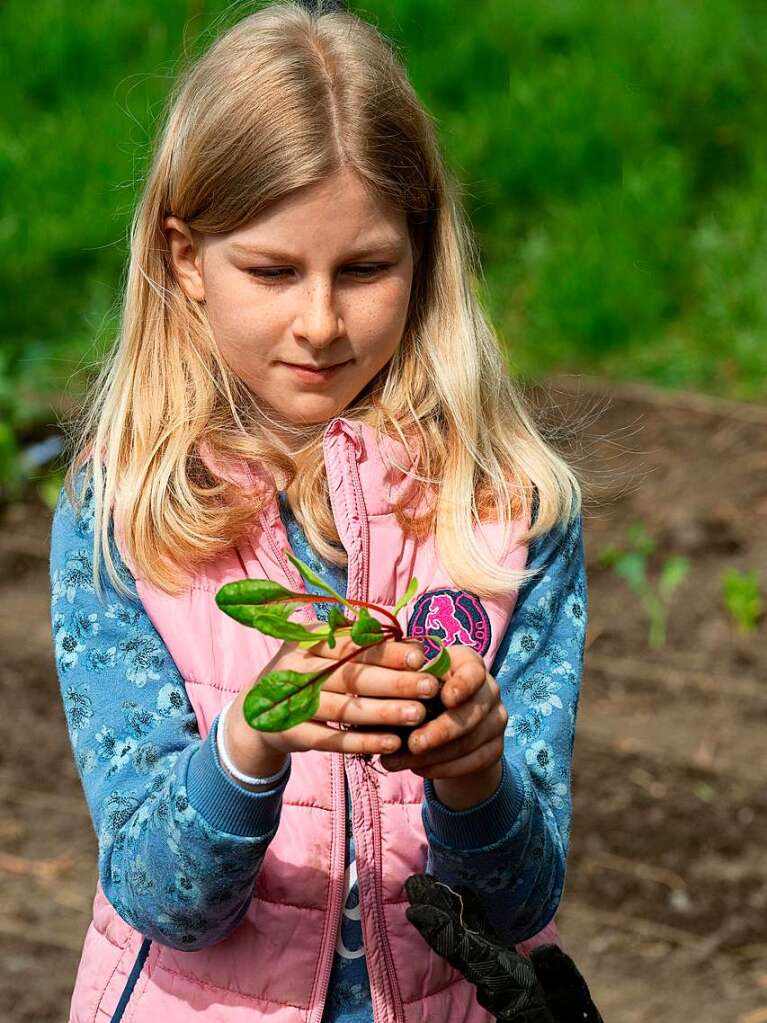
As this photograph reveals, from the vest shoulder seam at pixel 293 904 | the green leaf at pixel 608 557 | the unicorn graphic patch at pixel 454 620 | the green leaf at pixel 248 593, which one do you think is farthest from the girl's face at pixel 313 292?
the green leaf at pixel 608 557

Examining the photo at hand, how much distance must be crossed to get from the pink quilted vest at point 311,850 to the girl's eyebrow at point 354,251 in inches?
8.4

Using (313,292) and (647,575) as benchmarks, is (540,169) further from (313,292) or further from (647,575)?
(313,292)

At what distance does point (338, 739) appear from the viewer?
141 centimetres

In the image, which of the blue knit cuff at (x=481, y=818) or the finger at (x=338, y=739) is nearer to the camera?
the finger at (x=338, y=739)

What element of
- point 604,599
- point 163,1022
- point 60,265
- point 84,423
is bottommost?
point 604,599

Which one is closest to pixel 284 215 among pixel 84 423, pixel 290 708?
pixel 84 423

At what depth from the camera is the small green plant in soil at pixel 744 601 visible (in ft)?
13.9

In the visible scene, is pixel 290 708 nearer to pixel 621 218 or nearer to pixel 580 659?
pixel 580 659

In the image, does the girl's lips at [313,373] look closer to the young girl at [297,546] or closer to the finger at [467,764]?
the young girl at [297,546]

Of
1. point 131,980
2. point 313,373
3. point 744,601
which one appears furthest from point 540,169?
point 131,980

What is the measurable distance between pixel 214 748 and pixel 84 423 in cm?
73

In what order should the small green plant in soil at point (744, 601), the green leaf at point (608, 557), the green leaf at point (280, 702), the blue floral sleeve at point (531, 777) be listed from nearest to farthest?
the green leaf at point (280, 702)
the blue floral sleeve at point (531, 777)
the small green plant in soil at point (744, 601)
the green leaf at point (608, 557)

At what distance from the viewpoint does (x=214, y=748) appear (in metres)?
1.51

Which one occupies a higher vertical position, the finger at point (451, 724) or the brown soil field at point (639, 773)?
the finger at point (451, 724)
